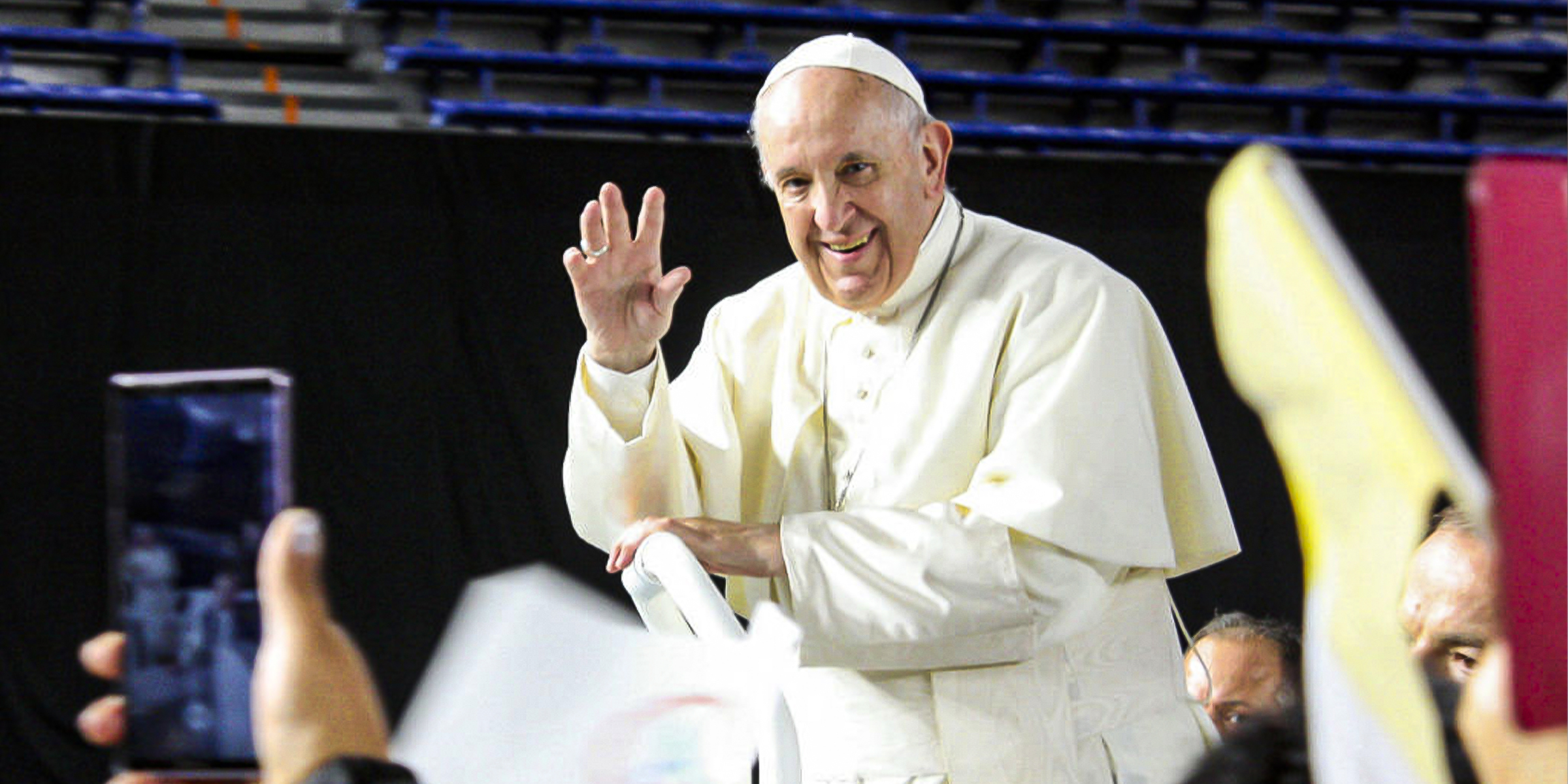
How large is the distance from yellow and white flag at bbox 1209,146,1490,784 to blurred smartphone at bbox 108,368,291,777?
349 mm

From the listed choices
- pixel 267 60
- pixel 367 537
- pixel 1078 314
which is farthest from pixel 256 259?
pixel 1078 314

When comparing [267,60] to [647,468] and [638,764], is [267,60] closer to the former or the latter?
[647,468]

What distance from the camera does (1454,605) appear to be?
2104 millimetres

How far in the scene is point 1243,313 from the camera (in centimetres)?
66

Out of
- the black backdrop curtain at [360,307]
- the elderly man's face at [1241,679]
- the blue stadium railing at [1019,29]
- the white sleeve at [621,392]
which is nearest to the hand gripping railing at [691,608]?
the white sleeve at [621,392]

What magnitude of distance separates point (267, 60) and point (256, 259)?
1791 mm

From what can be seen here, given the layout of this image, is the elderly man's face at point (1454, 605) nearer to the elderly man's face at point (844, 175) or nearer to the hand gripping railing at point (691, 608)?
the elderly man's face at point (844, 175)

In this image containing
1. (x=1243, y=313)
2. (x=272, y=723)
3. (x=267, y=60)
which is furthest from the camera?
(x=267, y=60)

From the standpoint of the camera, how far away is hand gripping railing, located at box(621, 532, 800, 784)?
1165 mm

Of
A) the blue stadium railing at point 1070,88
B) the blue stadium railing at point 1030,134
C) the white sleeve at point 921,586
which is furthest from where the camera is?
the blue stadium railing at point 1070,88

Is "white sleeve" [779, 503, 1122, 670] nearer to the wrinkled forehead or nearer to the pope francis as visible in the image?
the pope francis

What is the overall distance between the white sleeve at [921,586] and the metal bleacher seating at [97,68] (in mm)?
4323

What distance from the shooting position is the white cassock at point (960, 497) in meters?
1.80

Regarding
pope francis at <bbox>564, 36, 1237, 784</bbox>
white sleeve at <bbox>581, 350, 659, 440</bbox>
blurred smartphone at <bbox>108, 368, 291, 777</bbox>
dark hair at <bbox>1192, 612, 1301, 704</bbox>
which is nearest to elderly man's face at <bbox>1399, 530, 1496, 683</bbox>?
pope francis at <bbox>564, 36, 1237, 784</bbox>
